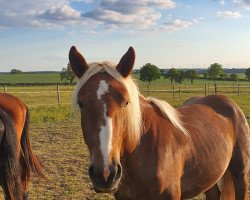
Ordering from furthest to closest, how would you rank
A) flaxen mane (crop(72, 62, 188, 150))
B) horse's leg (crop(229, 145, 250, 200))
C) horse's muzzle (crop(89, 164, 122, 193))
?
horse's leg (crop(229, 145, 250, 200)) → flaxen mane (crop(72, 62, 188, 150)) → horse's muzzle (crop(89, 164, 122, 193))

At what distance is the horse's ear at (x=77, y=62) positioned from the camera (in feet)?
8.31

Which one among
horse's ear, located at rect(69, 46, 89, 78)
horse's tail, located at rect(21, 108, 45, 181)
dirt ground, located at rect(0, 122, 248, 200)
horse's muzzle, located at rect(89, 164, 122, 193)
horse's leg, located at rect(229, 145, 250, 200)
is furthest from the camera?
dirt ground, located at rect(0, 122, 248, 200)

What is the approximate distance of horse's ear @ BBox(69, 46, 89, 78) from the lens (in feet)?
8.31

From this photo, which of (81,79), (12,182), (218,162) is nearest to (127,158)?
(81,79)

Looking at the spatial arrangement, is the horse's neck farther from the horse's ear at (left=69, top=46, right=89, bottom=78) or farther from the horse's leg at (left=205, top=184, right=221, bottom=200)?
the horse's leg at (left=205, top=184, right=221, bottom=200)

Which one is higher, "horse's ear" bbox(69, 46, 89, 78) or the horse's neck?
"horse's ear" bbox(69, 46, 89, 78)

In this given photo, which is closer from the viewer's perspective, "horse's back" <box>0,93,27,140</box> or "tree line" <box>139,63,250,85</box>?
"horse's back" <box>0,93,27,140</box>

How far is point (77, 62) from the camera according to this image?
2553 mm

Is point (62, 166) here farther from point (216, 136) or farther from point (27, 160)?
point (216, 136)

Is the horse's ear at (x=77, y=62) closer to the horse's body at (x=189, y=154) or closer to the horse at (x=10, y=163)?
the horse's body at (x=189, y=154)

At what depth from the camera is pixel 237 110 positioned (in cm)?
407

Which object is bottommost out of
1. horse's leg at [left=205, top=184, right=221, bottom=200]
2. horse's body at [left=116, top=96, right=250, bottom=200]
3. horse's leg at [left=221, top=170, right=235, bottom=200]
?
horse's leg at [left=205, top=184, right=221, bottom=200]

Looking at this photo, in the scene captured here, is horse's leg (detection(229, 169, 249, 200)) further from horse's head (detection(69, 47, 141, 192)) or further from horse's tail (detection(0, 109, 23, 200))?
horse's tail (detection(0, 109, 23, 200))

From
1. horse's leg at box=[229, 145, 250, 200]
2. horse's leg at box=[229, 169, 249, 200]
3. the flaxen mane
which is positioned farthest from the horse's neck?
horse's leg at box=[229, 169, 249, 200]
